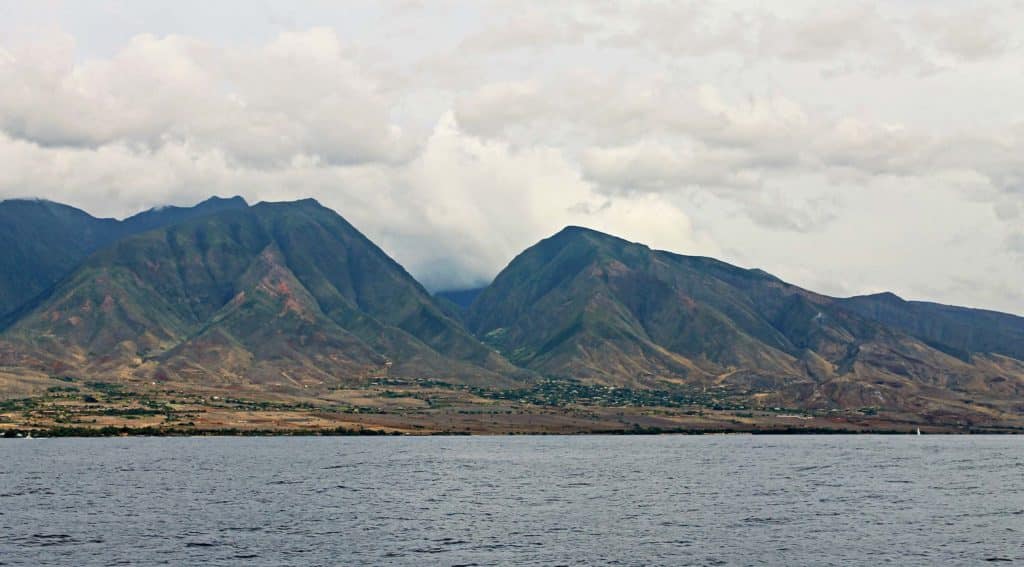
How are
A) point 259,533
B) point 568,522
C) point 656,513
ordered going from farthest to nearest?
point 656,513 → point 568,522 → point 259,533

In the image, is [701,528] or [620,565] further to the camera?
[701,528]

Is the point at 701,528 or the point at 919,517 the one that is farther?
the point at 919,517

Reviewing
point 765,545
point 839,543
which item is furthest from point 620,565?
point 839,543

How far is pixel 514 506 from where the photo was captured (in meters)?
188

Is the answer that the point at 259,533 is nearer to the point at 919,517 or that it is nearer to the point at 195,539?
the point at 195,539

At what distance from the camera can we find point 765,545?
464ft

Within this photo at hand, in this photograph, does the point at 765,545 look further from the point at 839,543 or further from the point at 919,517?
the point at 919,517

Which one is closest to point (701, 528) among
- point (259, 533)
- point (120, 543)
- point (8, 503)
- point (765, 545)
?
point (765, 545)

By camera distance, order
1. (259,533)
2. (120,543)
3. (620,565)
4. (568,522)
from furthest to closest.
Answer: (568,522) < (259,533) < (120,543) < (620,565)

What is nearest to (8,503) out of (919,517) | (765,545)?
(765,545)

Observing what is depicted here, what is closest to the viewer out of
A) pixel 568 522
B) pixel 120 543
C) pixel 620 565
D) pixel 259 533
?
pixel 620 565

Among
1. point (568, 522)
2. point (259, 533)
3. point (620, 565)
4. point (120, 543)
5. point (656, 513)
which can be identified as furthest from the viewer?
point (656, 513)

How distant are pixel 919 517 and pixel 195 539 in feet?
363

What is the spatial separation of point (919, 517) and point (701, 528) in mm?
39412
